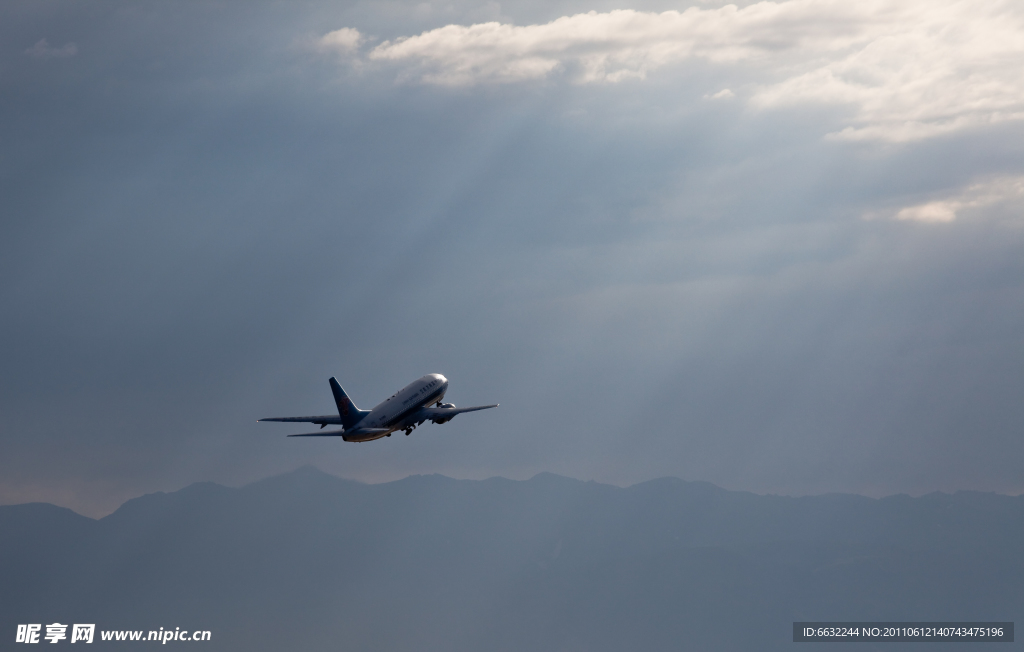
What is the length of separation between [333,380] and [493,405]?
32.3m

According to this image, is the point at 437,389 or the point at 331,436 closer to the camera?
the point at 331,436

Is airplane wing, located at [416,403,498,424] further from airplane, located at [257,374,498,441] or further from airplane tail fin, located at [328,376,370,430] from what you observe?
airplane tail fin, located at [328,376,370,430]

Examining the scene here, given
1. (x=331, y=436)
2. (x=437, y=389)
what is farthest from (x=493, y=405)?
(x=331, y=436)

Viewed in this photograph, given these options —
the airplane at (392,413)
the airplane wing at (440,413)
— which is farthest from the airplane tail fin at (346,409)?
the airplane wing at (440,413)

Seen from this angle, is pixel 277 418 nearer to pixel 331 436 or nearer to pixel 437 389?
pixel 331 436

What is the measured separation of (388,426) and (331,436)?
11878 millimetres

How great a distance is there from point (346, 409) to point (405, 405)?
459 inches

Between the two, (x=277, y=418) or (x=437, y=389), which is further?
(x=437, y=389)

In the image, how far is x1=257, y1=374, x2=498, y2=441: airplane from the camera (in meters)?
173

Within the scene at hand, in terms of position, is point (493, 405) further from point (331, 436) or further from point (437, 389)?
point (331, 436)

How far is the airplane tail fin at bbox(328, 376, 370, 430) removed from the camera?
17575 centimetres

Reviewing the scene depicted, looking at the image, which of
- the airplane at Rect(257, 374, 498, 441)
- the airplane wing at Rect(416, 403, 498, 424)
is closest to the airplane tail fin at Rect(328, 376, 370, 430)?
the airplane at Rect(257, 374, 498, 441)

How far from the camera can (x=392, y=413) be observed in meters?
177

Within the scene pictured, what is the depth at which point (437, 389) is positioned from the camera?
186250mm
